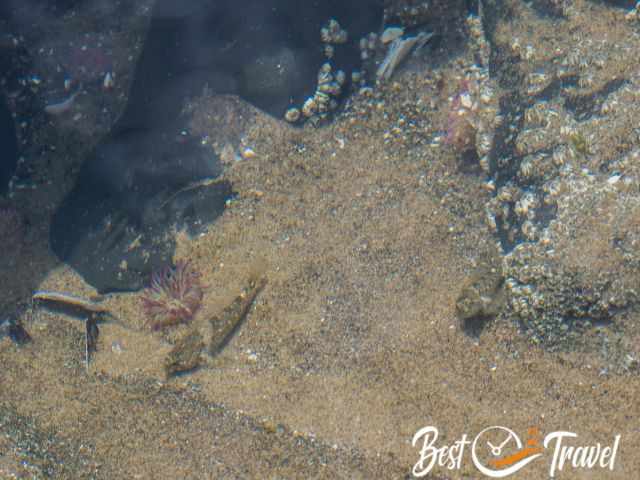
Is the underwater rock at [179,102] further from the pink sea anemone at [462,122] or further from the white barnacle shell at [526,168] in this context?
the white barnacle shell at [526,168]

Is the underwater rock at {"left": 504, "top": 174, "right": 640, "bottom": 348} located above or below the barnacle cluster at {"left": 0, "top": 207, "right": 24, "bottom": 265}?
above

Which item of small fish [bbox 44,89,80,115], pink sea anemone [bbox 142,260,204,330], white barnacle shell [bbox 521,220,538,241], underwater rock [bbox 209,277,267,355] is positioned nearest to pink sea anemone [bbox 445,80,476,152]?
white barnacle shell [bbox 521,220,538,241]

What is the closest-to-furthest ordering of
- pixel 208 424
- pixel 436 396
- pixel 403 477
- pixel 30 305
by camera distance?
pixel 403 477 → pixel 436 396 → pixel 208 424 → pixel 30 305

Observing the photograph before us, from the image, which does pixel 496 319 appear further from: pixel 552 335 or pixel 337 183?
pixel 337 183

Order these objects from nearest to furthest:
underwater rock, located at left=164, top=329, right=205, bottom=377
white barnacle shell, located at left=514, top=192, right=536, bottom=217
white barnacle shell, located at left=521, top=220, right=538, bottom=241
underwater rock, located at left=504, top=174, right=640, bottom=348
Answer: underwater rock, located at left=504, top=174, right=640, bottom=348
white barnacle shell, located at left=521, top=220, right=538, bottom=241
white barnacle shell, located at left=514, top=192, right=536, bottom=217
underwater rock, located at left=164, top=329, right=205, bottom=377

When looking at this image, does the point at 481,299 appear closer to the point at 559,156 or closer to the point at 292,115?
the point at 559,156

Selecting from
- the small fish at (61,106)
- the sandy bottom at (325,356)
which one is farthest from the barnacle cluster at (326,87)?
the small fish at (61,106)

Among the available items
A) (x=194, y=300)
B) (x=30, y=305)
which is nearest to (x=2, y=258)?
(x=30, y=305)

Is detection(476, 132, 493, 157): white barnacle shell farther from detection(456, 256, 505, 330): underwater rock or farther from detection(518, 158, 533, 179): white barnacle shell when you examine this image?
detection(456, 256, 505, 330): underwater rock
